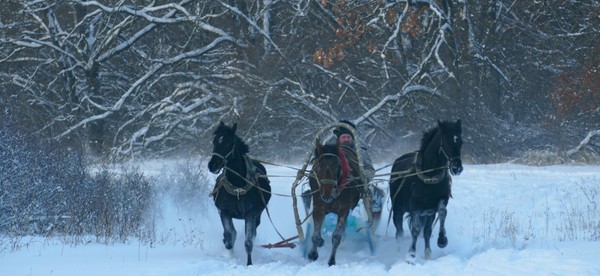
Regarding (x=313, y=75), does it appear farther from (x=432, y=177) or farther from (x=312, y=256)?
(x=312, y=256)

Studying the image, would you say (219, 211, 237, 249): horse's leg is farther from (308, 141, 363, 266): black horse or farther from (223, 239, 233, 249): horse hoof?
(308, 141, 363, 266): black horse

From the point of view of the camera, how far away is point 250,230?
40.7 feet

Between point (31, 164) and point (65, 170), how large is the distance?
144 cm

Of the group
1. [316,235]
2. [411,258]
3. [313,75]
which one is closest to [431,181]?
[411,258]

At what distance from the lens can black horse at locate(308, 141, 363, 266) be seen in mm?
11883

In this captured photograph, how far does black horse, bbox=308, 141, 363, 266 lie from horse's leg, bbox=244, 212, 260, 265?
0.74 metres

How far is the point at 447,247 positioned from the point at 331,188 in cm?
236

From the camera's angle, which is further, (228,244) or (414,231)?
(228,244)

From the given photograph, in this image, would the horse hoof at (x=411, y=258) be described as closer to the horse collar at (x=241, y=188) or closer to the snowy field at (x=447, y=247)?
the snowy field at (x=447, y=247)

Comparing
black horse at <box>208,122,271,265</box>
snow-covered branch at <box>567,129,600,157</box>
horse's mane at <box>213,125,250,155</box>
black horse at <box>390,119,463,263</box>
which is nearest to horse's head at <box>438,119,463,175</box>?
black horse at <box>390,119,463,263</box>

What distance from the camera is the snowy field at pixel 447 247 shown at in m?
10.4

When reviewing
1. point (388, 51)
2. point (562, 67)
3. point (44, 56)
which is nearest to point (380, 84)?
point (388, 51)

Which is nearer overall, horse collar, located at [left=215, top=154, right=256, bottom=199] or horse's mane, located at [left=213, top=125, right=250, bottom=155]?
horse's mane, located at [left=213, top=125, right=250, bottom=155]

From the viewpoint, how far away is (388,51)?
29.4 m
